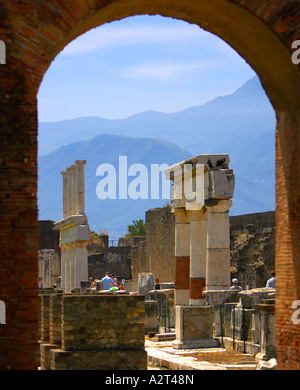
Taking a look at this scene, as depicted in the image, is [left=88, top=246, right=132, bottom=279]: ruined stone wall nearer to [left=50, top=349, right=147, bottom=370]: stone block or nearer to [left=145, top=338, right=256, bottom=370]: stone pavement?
[left=145, top=338, right=256, bottom=370]: stone pavement

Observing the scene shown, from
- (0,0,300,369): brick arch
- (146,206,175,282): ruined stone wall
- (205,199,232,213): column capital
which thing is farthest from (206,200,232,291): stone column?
(146,206,175,282): ruined stone wall

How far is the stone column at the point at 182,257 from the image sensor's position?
78.6 ft

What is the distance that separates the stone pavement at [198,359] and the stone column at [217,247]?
3004 millimetres

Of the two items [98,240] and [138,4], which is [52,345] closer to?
[138,4]

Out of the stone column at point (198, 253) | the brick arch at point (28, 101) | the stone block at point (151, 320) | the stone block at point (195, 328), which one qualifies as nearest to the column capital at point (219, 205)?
the stone column at point (198, 253)

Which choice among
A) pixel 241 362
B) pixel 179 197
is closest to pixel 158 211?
pixel 179 197

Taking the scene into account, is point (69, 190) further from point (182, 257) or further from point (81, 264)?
point (182, 257)

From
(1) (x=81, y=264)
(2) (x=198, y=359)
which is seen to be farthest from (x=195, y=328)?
(1) (x=81, y=264)

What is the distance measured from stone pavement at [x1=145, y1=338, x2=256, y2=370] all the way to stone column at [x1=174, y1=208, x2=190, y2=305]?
17.7ft

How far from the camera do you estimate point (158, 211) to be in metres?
48.9

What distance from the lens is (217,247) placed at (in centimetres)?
2133

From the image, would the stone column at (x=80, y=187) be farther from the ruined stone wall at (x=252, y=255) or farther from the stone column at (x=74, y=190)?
the ruined stone wall at (x=252, y=255)
